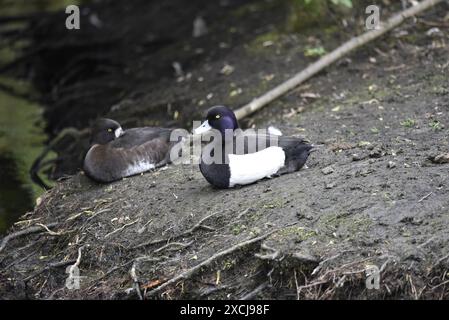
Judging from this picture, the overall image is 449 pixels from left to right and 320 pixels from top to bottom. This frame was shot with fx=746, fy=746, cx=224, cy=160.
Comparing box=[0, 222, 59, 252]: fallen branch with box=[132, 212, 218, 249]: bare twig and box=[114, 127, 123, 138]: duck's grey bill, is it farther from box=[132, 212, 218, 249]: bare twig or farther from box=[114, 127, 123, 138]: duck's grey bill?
box=[114, 127, 123, 138]: duck's grey bill

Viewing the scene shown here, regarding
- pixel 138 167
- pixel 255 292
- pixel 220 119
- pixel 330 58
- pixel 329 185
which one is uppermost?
pixel 330 58

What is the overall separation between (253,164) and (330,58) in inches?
144

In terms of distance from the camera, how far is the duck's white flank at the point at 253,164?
6.79 metres

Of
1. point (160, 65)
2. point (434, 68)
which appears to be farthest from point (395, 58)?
point (160, 65)

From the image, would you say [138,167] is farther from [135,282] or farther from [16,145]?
[16,145]

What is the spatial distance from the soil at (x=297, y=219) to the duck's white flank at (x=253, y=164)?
0.11 meters

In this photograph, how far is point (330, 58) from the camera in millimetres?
9977

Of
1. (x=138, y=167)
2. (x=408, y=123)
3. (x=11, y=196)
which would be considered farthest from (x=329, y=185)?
(x=11, y=196)

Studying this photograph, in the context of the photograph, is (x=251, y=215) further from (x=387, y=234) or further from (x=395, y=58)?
(x=395, y=58)

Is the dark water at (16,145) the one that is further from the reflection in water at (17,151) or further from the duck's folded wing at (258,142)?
the duck's folded wing at (258,142)

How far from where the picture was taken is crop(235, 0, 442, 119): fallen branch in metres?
9.47

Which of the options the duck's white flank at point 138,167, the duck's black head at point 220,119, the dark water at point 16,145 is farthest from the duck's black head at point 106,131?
the duck's black head at point 220,119

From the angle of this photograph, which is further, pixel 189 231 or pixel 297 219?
pixel 189 231

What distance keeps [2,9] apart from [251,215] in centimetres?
1340
